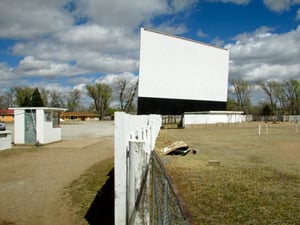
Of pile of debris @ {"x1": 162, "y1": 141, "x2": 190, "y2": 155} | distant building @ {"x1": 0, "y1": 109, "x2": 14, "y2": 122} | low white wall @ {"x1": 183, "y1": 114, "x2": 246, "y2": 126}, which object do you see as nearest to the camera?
pile of debris @ {"x1": 162, "y1": 141, "x2": 190, "y2": 155}

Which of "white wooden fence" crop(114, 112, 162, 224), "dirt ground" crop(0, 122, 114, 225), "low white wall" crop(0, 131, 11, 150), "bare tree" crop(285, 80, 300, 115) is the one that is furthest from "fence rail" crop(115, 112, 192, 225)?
"bare tree" crop(285, 80, 300, 115)

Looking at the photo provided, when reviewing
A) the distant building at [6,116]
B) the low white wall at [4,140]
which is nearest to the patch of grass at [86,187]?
the low white wall at [4,140]

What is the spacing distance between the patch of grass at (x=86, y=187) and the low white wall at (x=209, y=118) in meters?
25.7

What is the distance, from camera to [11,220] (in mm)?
4348


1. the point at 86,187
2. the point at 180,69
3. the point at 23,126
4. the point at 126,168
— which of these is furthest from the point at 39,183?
the point at 180,69

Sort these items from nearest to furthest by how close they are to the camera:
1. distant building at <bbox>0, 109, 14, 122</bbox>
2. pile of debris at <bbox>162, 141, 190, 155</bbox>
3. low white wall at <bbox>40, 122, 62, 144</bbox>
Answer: pile of debris at <bbox>162, 141, 190, 155</bbox>, low white wall at <bbox>40, 122, 62, 144</bbox>, distant building at <bbox>0, 109, 14, 122</bbox>

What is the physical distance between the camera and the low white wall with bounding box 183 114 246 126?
33784 mm

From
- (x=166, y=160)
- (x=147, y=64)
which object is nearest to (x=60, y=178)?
(x=166, y=160)

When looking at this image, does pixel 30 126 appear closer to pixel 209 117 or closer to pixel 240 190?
pixel 240 190

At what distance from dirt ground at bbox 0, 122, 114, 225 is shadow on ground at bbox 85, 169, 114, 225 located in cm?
29

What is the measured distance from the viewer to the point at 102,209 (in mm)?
4801

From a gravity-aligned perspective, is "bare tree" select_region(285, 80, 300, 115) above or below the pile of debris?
above

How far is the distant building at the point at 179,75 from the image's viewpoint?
35719 millimetres

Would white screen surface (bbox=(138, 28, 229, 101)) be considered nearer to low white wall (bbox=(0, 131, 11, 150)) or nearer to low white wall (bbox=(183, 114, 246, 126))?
low white wall (bbox=(183, 114, 246, 126))
